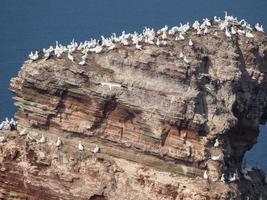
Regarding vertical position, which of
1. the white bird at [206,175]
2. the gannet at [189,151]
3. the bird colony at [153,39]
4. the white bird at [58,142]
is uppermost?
the bird colony at [153,39]

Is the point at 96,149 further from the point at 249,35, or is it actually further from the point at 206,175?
the point at 249,35

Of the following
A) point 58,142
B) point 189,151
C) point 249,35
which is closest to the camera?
point 189,151

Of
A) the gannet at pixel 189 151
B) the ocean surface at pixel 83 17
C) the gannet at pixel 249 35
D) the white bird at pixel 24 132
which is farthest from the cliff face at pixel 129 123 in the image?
the ocean surface at pixel 83 17

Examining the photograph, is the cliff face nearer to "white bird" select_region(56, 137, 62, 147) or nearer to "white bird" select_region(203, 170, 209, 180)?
"white bird" select_region(203, 170, 209, 180)

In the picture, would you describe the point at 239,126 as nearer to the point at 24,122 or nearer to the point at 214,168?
the point at 214,168

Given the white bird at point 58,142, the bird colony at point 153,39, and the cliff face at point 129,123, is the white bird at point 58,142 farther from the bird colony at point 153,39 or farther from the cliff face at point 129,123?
the bird colony at point 153,39

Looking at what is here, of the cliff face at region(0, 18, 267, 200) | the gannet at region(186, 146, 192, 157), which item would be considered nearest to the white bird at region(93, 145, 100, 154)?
the cliff face at region(0, 18, 267, 200)

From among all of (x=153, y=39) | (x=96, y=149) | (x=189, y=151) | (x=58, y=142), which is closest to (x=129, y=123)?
(x=96, y=149)
